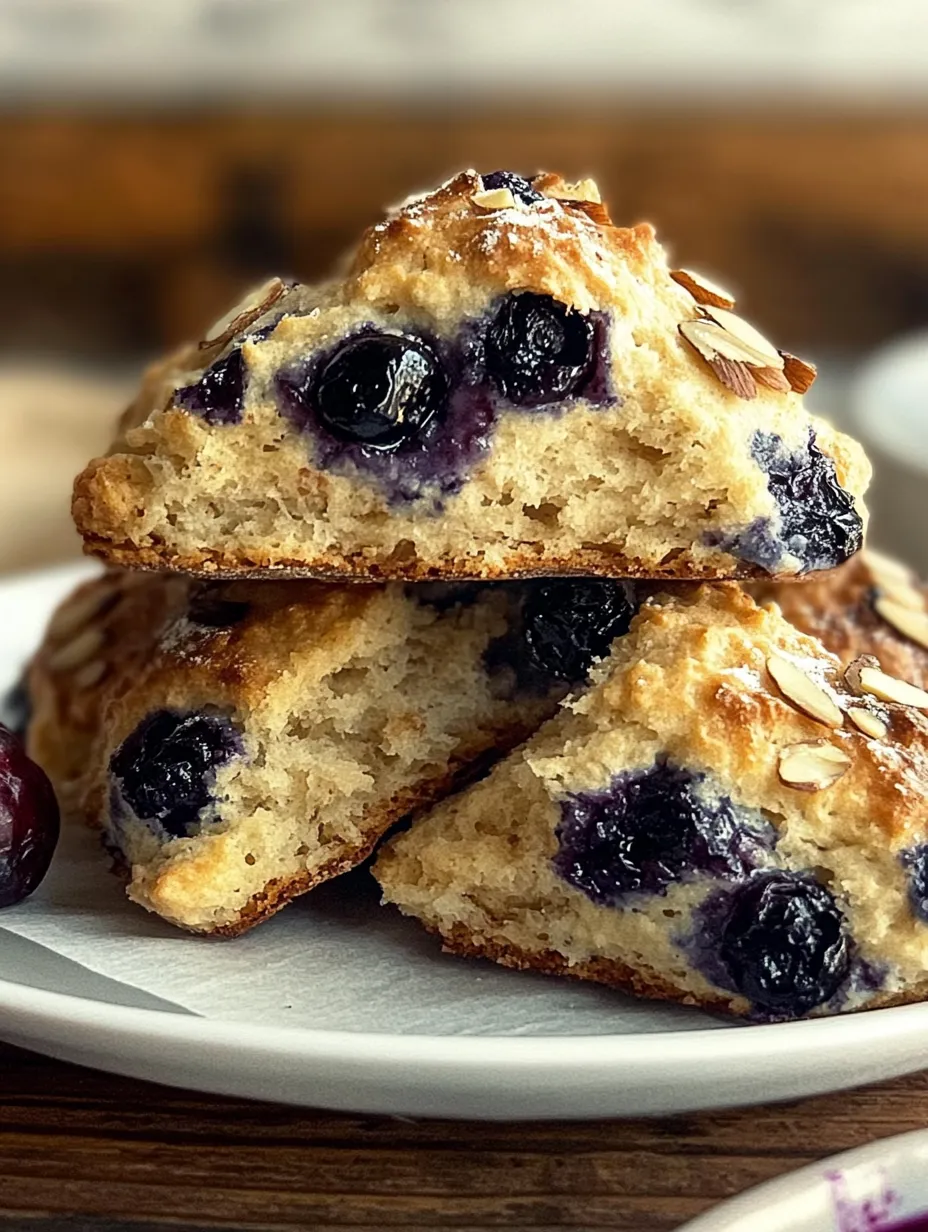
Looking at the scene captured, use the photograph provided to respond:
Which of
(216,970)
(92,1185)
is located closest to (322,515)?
(216,970)

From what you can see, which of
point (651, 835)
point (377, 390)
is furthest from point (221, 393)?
point (651, 835)

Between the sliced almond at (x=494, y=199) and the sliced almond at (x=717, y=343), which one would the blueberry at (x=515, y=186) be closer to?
the sliced almond at (x=494, y=199)

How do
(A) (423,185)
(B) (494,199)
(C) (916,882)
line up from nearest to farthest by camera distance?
(C) (916,882), (B) (494,199), (A) (423,185)

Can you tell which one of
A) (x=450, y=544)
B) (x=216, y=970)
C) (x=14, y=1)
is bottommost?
(x=216, y=970)

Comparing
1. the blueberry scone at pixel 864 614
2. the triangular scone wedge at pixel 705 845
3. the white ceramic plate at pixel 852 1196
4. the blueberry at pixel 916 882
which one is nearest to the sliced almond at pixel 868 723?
the triangular scone wedge at pixel 705 845

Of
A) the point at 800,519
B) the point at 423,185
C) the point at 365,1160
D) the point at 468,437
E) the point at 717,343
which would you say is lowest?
the point at 365,1160

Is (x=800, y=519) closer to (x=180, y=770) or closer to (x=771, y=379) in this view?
(x=771, y=379)

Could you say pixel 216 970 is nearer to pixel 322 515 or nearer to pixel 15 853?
pixel 15 853
